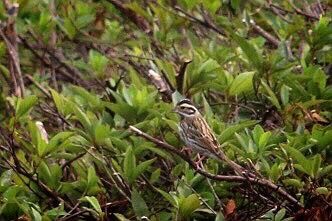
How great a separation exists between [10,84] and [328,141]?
1677 mm

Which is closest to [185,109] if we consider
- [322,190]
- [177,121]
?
[177,121]

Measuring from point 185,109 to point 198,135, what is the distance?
8.8 inches

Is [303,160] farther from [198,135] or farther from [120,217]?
[120,217]

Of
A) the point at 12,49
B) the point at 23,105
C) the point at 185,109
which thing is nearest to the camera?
the point at 185,109

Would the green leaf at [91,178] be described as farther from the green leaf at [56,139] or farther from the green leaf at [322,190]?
the green leaf at [322,190]

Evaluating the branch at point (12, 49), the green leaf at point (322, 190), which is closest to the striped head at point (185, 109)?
the green leaf at point (322, 190)

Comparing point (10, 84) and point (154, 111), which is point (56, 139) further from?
point (10, 84)

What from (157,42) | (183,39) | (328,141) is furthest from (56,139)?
(183,39)

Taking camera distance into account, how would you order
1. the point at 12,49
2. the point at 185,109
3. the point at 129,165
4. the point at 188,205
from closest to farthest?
the point at 188,205 → the point at 129,165 → the point at 185,109 → the point at 12,49

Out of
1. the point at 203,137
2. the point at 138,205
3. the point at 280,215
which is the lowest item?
the point at 280,215

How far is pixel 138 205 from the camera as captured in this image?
2.93 m

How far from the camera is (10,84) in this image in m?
4.18

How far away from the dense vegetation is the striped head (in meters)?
0.05

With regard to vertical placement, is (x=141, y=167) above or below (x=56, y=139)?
below
